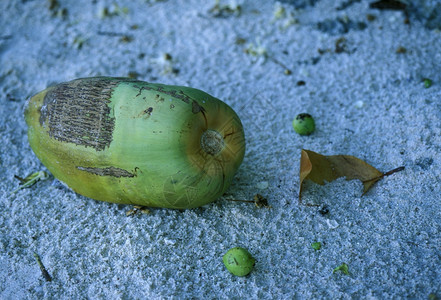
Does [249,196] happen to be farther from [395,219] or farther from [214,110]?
[395,219]

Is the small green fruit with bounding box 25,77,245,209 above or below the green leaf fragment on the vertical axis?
above

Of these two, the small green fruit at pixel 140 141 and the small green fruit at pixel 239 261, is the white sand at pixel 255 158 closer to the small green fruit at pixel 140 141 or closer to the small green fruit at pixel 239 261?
the small green fruit at pixel 239 261

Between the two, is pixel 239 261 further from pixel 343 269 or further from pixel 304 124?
pixel 304 124

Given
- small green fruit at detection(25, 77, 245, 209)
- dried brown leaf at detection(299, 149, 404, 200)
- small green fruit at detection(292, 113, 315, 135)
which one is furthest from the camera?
small green fruit at detection(292, 113, 315, 135)

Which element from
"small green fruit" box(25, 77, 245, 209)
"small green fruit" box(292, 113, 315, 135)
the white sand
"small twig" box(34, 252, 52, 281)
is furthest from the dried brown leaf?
"small twig" box(34, 252, 52, 281)

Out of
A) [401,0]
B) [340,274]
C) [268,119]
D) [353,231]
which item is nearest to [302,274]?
[340,274]

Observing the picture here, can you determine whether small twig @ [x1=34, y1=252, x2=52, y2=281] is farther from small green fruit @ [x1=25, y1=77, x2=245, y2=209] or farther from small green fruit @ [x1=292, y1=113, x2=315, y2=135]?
small green fruit @ [x1=292, y1=113, x2=315, y2=135]

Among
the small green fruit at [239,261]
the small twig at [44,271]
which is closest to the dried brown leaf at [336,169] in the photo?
the small green fruit at [239,261]
